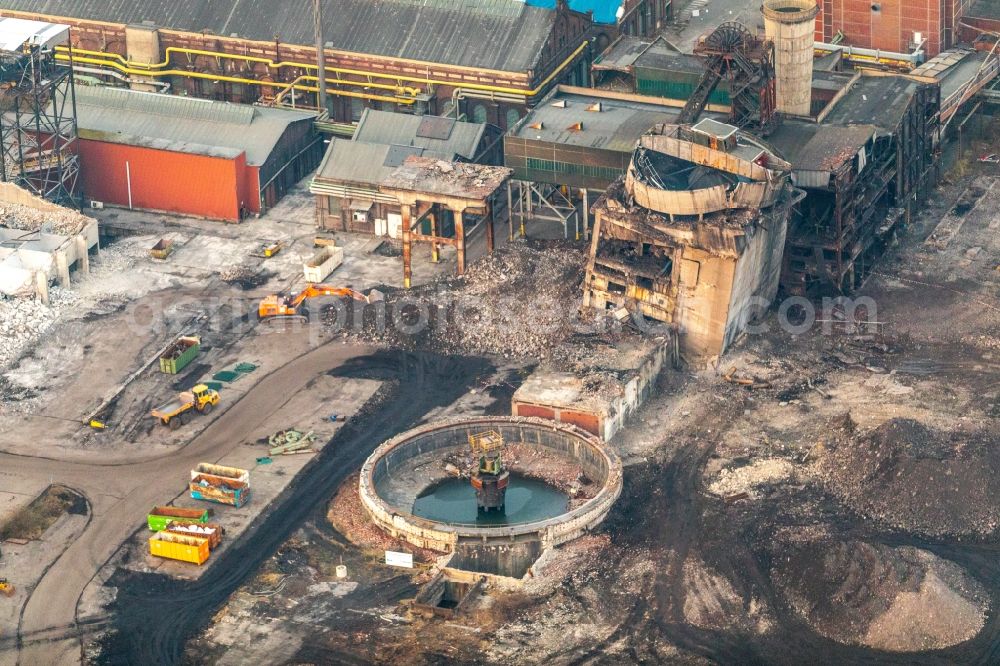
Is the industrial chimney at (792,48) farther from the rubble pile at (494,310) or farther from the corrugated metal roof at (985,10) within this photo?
the corrugated metal roof at (985,10)

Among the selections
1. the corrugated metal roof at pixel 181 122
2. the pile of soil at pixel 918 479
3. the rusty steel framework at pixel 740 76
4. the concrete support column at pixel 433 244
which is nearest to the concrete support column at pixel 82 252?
the corrugated metal roof at pixel 181 122

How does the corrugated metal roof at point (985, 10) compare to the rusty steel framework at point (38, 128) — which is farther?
the corrugated metal roof at point (985, 10)

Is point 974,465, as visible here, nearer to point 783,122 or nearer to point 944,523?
point 944,523

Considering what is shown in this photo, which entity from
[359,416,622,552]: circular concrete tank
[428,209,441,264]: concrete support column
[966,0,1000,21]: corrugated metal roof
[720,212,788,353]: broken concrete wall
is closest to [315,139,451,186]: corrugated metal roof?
[428,209,441,264]: concrete support column

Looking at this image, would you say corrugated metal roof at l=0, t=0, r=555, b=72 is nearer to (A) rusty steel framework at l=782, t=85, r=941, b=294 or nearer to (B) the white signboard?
(A) rusty steel framework at l=782, t=85, r=941, b=294

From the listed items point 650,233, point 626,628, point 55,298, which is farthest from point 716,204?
point 55,298

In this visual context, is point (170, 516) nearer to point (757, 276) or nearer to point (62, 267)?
point (62, 267)
